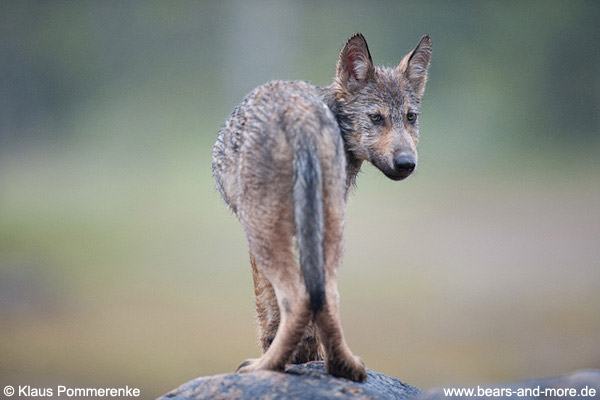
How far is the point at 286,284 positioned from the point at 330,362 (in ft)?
2.38

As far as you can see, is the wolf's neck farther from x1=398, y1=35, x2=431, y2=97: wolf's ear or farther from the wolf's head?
x1=398, y1=35, x2=431, y2=97: wolf's ear

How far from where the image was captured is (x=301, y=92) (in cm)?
478

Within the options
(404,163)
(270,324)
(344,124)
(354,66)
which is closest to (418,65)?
(354,66)

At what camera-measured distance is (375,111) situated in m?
5.18

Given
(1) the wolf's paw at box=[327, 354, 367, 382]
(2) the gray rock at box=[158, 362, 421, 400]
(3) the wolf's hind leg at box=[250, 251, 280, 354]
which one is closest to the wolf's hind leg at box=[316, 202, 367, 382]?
(1) the wolf's paw at box=[327, 354, 367, 382]

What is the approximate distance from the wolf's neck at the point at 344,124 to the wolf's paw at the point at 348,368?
1.50 m

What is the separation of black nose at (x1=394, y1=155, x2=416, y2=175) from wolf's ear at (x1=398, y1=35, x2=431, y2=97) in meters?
0.99

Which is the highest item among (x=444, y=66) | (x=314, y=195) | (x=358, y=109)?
(x=444, y=66)

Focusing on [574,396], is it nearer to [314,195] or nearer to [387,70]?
[314,195]

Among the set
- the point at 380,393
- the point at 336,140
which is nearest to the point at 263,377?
the point at 380,393

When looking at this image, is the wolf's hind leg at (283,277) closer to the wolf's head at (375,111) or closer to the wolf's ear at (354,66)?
the wolf's head at (375,111)

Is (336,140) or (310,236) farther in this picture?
(336,140)

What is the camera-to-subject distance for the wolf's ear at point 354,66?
5.27 m

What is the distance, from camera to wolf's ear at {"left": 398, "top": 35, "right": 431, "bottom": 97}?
5.58 metres
